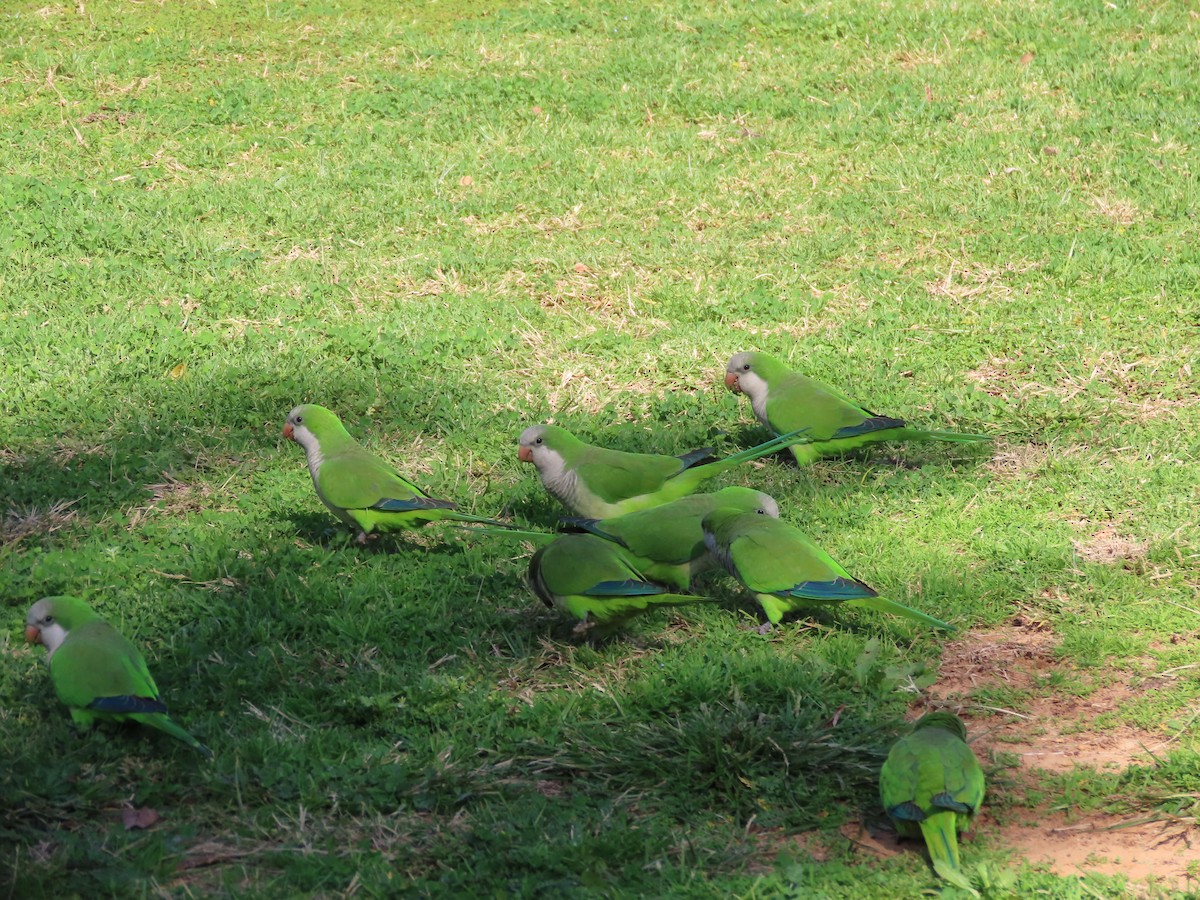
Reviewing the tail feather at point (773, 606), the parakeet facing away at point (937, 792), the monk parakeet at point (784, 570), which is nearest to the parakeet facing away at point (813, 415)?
the monk parakeet at point (784, 570)

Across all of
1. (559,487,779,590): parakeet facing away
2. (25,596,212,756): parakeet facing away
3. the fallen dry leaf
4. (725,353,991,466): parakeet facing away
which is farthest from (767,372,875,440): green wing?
the fallen dry leaf

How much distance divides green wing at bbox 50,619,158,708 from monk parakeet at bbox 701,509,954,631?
198 centimetres

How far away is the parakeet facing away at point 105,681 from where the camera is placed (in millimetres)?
3926

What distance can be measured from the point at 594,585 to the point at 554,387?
2408 mm

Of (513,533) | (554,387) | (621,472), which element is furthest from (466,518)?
(554,387)

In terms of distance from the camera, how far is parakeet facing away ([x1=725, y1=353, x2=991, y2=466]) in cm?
566

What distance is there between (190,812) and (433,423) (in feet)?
9.38

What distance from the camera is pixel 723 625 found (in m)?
4.78

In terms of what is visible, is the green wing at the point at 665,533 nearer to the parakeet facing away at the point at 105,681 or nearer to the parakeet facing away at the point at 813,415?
the parakeet facing away at the point at 813,415

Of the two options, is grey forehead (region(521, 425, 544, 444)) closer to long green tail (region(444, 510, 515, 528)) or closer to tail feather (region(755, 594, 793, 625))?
long green tail (region(444, 510, 515, 528))

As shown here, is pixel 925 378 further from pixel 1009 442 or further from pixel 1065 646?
pixel 1065 646

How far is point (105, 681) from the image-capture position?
3939 mm

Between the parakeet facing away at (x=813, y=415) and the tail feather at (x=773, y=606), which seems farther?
the parakeet facing away at (x=813, y=415)

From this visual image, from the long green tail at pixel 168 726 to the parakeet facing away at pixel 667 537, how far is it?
5.47 feet
